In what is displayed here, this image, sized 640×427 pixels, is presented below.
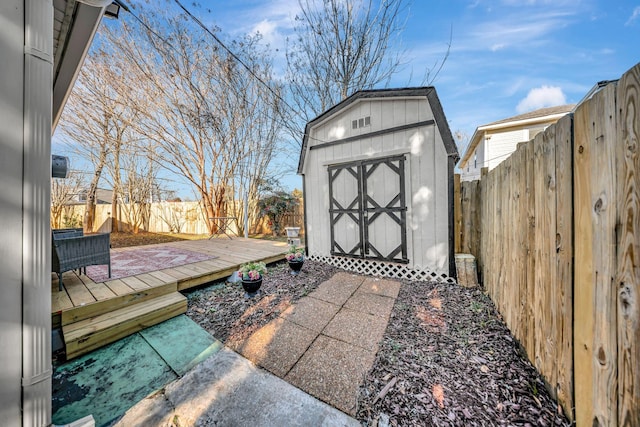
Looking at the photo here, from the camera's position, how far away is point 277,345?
208 centimetres

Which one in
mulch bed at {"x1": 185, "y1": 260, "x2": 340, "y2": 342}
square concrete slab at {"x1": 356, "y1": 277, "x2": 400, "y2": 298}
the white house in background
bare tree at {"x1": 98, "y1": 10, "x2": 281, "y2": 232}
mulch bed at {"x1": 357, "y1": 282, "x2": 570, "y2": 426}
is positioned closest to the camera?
mulch bed at {"x1": 357, "y1": 282, "x2": 570, "y2": 426}

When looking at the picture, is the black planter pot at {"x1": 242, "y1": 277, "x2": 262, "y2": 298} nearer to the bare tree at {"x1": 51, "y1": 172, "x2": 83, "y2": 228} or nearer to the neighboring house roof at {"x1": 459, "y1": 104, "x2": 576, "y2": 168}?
the bare tree at {"x1": 51, "y1": 172, "x2": 83, "y2": 228}

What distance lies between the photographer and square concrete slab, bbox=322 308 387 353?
2.12 m

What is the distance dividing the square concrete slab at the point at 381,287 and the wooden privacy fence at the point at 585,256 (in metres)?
1.48

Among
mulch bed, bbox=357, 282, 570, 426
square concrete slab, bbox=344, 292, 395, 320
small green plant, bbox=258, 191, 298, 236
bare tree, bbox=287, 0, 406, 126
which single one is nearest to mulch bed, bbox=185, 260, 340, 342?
square concrete slab, bbox=344, 292, 395, 320

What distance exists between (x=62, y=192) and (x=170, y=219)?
11.8ft

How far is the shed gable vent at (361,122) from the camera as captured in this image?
4074 millimetres

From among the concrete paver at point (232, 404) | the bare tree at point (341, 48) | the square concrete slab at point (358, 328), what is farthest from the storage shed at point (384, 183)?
the bare tree at point (341, 48)

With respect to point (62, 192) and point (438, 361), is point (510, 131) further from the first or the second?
point (62, 192)

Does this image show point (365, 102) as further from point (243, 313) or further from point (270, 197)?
point (270, 197)

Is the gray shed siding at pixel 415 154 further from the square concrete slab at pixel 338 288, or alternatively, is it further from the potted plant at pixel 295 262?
the potted plant at pixel 295 262

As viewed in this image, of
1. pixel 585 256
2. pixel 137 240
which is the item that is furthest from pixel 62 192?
pixel 585 256

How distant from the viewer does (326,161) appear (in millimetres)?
4609

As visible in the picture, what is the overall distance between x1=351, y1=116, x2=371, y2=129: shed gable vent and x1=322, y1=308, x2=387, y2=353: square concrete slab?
126 inches
